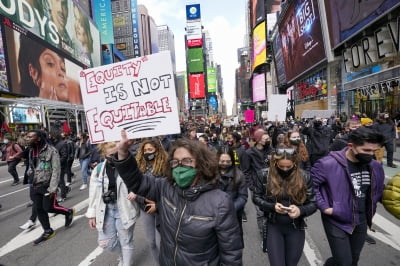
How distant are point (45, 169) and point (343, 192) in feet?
13.8

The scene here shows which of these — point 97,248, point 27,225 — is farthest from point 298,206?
point 27,225

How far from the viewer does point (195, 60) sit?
319 ft

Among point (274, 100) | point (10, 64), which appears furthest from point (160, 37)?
Answer: point (274, 100)

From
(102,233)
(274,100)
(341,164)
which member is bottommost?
(102,233)

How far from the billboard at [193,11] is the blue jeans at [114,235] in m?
113

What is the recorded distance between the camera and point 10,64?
19.2 metres

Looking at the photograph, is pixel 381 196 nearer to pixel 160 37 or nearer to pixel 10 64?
pixel 10 64

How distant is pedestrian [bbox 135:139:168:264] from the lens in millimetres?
2965

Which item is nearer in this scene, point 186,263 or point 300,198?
point 186,263

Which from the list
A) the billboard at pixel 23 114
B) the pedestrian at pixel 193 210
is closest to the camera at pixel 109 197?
the pedestrian at pixel 193 210

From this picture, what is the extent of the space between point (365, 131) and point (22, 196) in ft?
28.5

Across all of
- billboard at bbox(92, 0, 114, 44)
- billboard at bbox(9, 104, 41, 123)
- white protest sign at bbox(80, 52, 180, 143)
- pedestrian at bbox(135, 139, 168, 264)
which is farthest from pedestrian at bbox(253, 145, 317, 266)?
billboard at bbox(92, 0, 114, 44)

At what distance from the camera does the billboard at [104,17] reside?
168ft

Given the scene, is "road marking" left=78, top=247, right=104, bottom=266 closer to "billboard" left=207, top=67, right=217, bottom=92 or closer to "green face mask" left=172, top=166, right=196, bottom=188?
"green face mask" left=172, top=166, right=196, bottom=188
